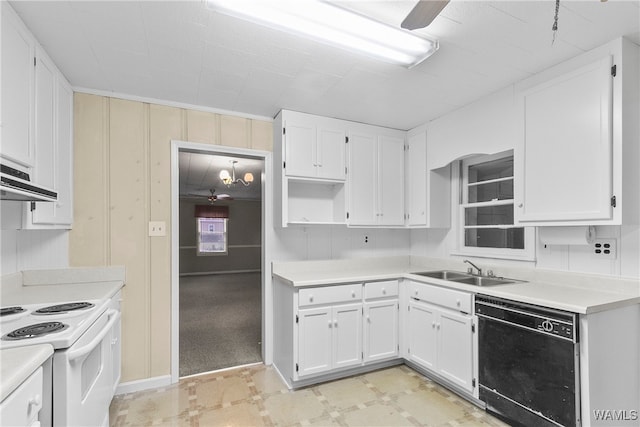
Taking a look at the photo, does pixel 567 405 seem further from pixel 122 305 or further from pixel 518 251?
pixel 122 305

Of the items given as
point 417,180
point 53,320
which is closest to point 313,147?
point 417,180

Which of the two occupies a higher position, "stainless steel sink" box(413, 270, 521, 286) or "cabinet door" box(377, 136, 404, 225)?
"cabinet door" box(377, 136, 404, 225)

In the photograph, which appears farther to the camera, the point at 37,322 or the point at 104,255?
the point at 104,255

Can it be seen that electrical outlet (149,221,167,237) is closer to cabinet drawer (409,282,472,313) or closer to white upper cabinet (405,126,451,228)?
cabinet drawer (409,282,472,313)

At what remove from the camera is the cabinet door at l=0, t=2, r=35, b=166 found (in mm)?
1443

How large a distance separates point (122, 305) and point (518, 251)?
3.33 m

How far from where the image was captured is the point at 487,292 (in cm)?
215

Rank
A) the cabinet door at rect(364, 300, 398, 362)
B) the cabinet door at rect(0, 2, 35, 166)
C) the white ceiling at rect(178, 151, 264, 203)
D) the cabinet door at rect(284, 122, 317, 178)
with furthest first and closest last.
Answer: the white ceiling at rect(178, 151, 264, 203)
the cabinet door at rect(284, 122, 317, 178)
the cabinet door at rect(364, 300, 398, 362)
the cabinet door at rect(0, 2, 35, 166)

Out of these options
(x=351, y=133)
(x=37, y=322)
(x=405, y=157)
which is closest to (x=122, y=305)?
(x=37, y=322)

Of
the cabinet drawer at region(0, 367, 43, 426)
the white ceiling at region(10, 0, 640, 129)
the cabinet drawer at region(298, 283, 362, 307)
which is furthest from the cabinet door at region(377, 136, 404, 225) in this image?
the cabinet drawer at region(0, 367, 43, 426)

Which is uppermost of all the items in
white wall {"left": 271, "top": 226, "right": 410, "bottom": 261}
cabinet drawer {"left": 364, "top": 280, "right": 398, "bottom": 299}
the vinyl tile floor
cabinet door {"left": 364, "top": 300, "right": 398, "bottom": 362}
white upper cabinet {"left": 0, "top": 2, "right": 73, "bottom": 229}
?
white upper cabinet {"left": 0, "top": 2, "right": 73, "bottom": 229}

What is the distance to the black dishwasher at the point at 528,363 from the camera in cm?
171

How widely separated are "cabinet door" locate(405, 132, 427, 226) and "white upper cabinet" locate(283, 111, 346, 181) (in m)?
0.82

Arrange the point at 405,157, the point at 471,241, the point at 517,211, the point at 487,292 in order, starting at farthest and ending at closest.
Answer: the point at 405,157 < the point at 471,241 < the point at 517,211 < the point at 487,292
